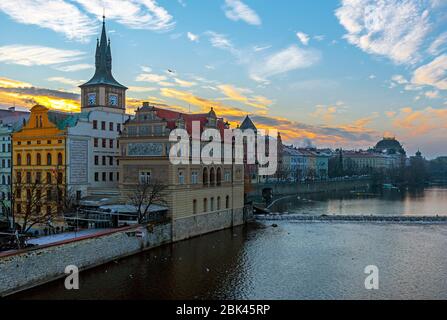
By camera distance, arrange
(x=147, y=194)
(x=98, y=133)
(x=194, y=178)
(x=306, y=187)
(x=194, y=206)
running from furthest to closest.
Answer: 1. (x=306, y=187)
2. (x=98, y=133)
3. (x=194, y=178)
4. (x=194, y=206)
5. (x=147, y=194)

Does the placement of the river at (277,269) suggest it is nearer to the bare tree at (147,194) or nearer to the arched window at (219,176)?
the bare tree at (147,194)

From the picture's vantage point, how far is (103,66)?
49.5 meters

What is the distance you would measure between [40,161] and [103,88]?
34.3 feet

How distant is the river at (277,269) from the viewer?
24.0 meters

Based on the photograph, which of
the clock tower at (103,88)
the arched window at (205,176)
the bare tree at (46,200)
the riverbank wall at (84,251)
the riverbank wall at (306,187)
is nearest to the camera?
the riverbank wall at (84,251)

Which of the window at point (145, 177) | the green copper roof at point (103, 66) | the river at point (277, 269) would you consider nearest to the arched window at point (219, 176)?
the river at point (277, 269)

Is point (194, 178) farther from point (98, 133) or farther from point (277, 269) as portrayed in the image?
point (277, 269)

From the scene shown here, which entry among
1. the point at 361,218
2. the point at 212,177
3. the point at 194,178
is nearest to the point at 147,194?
the point at 194,178

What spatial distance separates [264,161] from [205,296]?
2956 inches

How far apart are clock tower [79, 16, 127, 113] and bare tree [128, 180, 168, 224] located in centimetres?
1419

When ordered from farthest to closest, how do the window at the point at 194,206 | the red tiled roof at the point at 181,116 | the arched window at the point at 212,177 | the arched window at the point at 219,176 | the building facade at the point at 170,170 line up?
the arched window at the point at 219,176 < the arched window at the point at 212,177 < the window at the point at 194,206 < the red tiled roof at the point at 181,116 < the building facade at the point at 170,170

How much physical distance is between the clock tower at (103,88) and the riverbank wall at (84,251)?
54.0 feet

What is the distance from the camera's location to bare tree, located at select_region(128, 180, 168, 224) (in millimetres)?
36062

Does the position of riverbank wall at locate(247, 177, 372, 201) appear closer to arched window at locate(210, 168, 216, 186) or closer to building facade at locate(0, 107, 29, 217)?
arched window at locate(210, 168, 216, 186)
